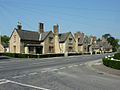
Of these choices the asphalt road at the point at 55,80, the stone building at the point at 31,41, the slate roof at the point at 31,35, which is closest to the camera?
the asphalt road at the point at 55,80

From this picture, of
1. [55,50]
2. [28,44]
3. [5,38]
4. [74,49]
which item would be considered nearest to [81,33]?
[74,49]

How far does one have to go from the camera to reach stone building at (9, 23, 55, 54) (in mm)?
34125

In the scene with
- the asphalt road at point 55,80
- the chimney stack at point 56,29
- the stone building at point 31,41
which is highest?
the chimney stack at point 56,29

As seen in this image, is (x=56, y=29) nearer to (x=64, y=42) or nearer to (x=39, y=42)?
(x=64, y=42)

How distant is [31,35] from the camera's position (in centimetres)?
3747

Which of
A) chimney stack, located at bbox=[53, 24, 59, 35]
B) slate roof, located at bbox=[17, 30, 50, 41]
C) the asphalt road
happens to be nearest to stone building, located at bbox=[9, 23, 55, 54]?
slate roof, located at bbox=[17, 30, 50, 41]

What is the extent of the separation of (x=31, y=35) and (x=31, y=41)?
247cm

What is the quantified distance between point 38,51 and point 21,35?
A: 6.85 m

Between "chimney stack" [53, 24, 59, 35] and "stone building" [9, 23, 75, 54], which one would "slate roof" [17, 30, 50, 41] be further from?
"chimney stack" [53, 24, 59, 35]

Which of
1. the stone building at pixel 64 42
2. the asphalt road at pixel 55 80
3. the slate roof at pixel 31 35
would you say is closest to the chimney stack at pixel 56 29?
the stone building at pixel 64 42

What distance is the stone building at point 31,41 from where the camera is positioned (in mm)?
34125

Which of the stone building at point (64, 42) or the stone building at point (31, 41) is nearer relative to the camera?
the stone building at point (31, 41)

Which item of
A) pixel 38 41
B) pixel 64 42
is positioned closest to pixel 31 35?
pixel 38 41

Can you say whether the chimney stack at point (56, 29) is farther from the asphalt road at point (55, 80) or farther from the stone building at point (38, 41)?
the asphalt road at point (55, 80)
